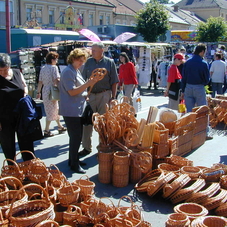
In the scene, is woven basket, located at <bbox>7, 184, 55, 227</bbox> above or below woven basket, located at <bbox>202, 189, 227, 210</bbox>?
above

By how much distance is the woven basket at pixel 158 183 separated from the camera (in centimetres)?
405

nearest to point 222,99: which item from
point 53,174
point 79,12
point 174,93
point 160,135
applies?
point 174,93

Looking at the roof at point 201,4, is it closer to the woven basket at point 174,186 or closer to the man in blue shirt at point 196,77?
the man in blue shirt at point 196,77

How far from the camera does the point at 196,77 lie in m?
6.68

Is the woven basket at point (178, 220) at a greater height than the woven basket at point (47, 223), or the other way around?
the woven basket at point (47, 223)

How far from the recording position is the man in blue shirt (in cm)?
665

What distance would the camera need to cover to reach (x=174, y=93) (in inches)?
301

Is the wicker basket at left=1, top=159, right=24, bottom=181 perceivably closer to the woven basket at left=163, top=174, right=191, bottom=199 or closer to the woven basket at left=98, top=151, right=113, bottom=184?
the woven basket at left=98, top=151, right=113, bottom=184

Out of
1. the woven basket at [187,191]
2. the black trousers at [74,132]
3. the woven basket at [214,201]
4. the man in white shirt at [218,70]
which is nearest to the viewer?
the woven basket at [214,201]

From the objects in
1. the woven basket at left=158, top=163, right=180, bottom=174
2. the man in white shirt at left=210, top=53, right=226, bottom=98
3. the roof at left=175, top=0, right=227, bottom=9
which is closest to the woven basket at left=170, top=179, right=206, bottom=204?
the woven basket at left=158, top=163, right=180, bottom=174

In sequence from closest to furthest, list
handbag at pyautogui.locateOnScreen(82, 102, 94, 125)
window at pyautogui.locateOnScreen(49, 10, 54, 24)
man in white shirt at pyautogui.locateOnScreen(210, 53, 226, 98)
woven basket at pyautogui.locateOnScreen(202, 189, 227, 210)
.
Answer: woven basket at pyautogui.locateOnScreen(202, 189, 227, 210)
handbag at pyautogui.locateOnScreen(82, 102, 94, 125)
man in white shirt at pyautogui.locateOnScreen(210, 53, 226, 98)
window at pyautogui.locateOnScreen(49, 10, 54, 24)

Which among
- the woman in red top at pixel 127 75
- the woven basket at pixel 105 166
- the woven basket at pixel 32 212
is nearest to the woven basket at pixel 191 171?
the woven basket at pixel 105 166

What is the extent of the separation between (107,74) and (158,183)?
2.32m

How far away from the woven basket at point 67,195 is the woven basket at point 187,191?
1.19 meters
